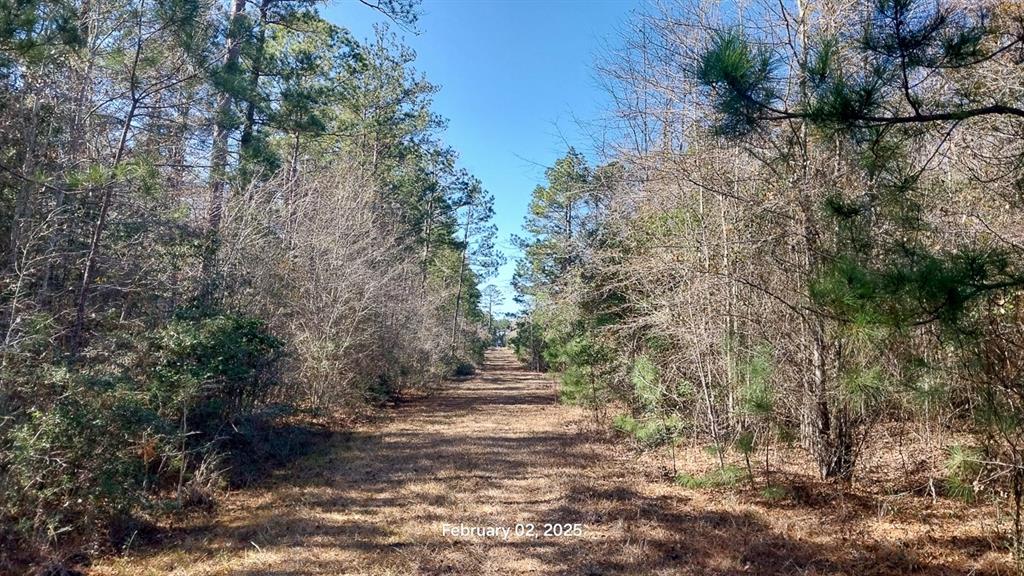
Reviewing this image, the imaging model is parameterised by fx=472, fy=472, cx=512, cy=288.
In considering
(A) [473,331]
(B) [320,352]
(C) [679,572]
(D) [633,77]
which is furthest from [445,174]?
(C) [679,572]

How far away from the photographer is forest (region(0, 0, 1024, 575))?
281 cm

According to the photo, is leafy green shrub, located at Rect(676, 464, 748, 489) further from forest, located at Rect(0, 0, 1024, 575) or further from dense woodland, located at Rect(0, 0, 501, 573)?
dense woodland, located at Rect(0, 0, 501, 573)

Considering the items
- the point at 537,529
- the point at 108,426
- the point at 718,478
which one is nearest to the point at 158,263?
the point at 108,426

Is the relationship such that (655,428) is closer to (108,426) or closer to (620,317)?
(620,317)

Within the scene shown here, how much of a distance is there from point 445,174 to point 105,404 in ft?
59.1

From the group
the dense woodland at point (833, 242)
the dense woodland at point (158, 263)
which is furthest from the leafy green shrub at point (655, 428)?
the dense woodland at point (158, 263)

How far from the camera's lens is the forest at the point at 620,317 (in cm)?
281

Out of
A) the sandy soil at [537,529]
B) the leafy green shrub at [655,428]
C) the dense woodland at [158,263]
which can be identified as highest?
the dense woodland at [158,263]

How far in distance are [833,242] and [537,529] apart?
364 centimetres

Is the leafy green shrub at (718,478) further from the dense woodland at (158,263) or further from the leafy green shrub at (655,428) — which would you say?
the dense woodland at (158,263)

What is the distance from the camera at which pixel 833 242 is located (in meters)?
3.93

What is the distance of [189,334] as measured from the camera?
507 centimetres

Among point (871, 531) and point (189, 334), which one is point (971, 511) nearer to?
point (871, 531)

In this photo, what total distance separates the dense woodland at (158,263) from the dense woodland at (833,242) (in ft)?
16.5
